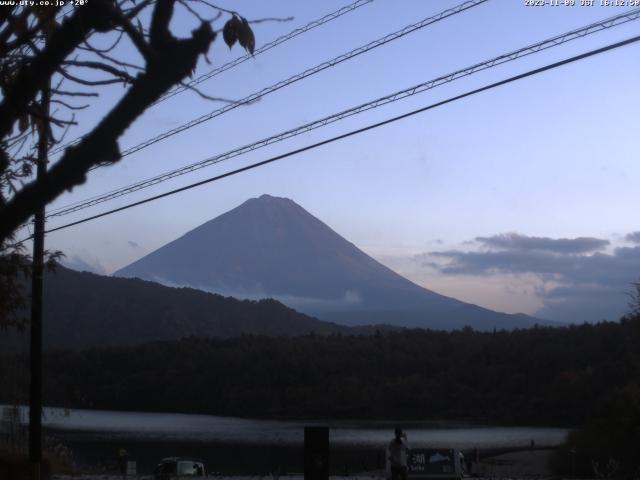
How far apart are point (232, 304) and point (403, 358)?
57.2 m

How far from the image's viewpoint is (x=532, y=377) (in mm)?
87938

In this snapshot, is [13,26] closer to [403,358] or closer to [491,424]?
[491,424]

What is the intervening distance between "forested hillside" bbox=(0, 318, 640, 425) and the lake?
8882mm

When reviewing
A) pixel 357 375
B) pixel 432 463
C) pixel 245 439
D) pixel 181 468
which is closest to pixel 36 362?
pixel 181 468

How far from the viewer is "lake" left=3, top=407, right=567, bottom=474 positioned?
4306 centimetres

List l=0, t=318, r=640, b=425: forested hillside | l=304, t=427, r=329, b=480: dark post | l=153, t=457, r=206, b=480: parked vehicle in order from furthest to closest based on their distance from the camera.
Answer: l=0, t=318, r=640, b=425: forested hillside → l=153, t=457, r=206, b=480: parked vehicle → l=304, t=427, r=329, b=480: dark post

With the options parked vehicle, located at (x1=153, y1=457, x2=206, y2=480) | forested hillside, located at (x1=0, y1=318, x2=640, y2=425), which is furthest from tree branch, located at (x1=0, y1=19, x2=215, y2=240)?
forested hillside, located at (x1=0, y1=318, x2=640, y2=425)

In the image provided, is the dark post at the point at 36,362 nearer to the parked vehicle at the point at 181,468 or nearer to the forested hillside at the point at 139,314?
the parked vehicle at the point at 181,468

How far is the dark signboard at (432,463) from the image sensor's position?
2350 centimetres

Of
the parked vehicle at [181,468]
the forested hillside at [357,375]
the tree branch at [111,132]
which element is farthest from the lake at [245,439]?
the tree branch at [111,132]

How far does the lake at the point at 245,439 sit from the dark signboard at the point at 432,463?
9.95m

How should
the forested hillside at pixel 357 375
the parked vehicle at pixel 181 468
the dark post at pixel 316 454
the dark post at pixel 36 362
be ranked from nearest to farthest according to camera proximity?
1. the dark post at pixel 316 454
2. the dark post at pixel 36 362
3. the parked vehicle at pixel 181 468
4. the forested hillside at pixel 357 375

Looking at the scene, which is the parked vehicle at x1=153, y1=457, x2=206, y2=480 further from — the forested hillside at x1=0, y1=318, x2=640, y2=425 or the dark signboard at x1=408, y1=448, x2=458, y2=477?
the forested hillside at x1=0, y1=318, x2=640, y2=425

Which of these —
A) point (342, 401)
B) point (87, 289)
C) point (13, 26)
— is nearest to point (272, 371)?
point (342, 401)
